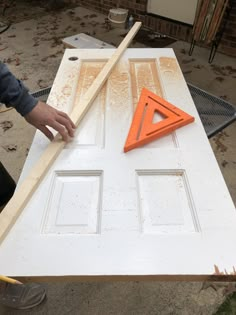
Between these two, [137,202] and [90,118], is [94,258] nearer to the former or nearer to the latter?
[137,202]

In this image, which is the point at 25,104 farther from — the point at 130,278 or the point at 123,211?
the point at 130,278

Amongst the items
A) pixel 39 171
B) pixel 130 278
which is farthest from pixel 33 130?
pixel 130 278

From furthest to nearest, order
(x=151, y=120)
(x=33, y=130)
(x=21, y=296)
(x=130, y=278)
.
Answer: (x=33, y=130) → (x=21, y=296) → (x=151, y=120) → (x=130, y=278)

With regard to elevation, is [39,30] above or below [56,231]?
below

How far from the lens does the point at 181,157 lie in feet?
3.67

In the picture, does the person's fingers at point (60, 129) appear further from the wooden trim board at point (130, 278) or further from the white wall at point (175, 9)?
the white wall at point (175, 9)

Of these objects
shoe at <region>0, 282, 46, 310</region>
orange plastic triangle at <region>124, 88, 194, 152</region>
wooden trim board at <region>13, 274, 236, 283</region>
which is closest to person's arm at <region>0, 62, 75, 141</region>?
orange plastic triangle at <region>124, 88, 194, 152</region>

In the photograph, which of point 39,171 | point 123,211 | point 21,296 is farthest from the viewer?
point 21,296

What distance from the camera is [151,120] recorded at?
1.27 m

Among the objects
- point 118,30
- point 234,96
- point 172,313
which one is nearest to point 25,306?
point 172,313

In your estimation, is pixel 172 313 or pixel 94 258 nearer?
pixel 94 258

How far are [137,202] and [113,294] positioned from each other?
76cm

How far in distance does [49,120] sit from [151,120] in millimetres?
439

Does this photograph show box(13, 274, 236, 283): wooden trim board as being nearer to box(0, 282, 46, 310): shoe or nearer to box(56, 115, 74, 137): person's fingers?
box(56, 115, 74, 137): person's fingers
